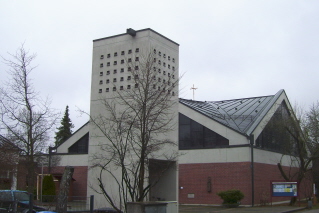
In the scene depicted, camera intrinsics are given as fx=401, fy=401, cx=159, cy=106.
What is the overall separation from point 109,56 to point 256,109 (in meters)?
23.2

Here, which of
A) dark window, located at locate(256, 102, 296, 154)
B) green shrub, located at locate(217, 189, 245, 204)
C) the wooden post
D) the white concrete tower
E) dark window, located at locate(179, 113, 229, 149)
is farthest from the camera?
dark window, located at locate(256, 102, 296, 154)

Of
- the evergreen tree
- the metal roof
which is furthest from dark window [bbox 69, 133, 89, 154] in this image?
the evergreen tree

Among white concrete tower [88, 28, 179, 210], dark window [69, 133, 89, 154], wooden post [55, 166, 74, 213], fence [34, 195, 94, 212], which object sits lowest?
fence [34, 195, 94, 212]

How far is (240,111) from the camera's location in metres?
41.2

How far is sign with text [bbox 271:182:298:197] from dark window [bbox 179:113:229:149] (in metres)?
5.72

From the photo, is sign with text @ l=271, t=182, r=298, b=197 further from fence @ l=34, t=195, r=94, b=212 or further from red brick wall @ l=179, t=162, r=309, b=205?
fence @ l=34, t=195, r=94, b=212

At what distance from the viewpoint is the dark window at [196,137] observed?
118ft

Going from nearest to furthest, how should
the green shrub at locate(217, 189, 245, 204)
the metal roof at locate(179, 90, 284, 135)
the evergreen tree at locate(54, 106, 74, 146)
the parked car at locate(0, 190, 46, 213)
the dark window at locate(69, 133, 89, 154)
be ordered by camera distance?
the parked car at locate(0, 190, 46, 213)
the green shrub at locate(217, 189, 245, 204)
the metal roof at locate(179, 90, 284, 135)
the dark window at locate(69, 133, 89, 154)
the evergreen tree at locate(54, 106, 74, 146)

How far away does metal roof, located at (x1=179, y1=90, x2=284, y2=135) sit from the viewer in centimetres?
3666

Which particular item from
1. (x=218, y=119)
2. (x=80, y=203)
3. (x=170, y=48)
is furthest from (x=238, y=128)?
(x=80, y=203)

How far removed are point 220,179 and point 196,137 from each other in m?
4.53

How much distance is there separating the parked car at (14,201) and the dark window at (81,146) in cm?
2212

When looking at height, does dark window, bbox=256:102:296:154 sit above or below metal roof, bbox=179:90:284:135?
below

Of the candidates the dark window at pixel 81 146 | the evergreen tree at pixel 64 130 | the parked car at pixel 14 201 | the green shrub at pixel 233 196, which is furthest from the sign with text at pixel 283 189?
the evergreen tree at pixel 64 130
